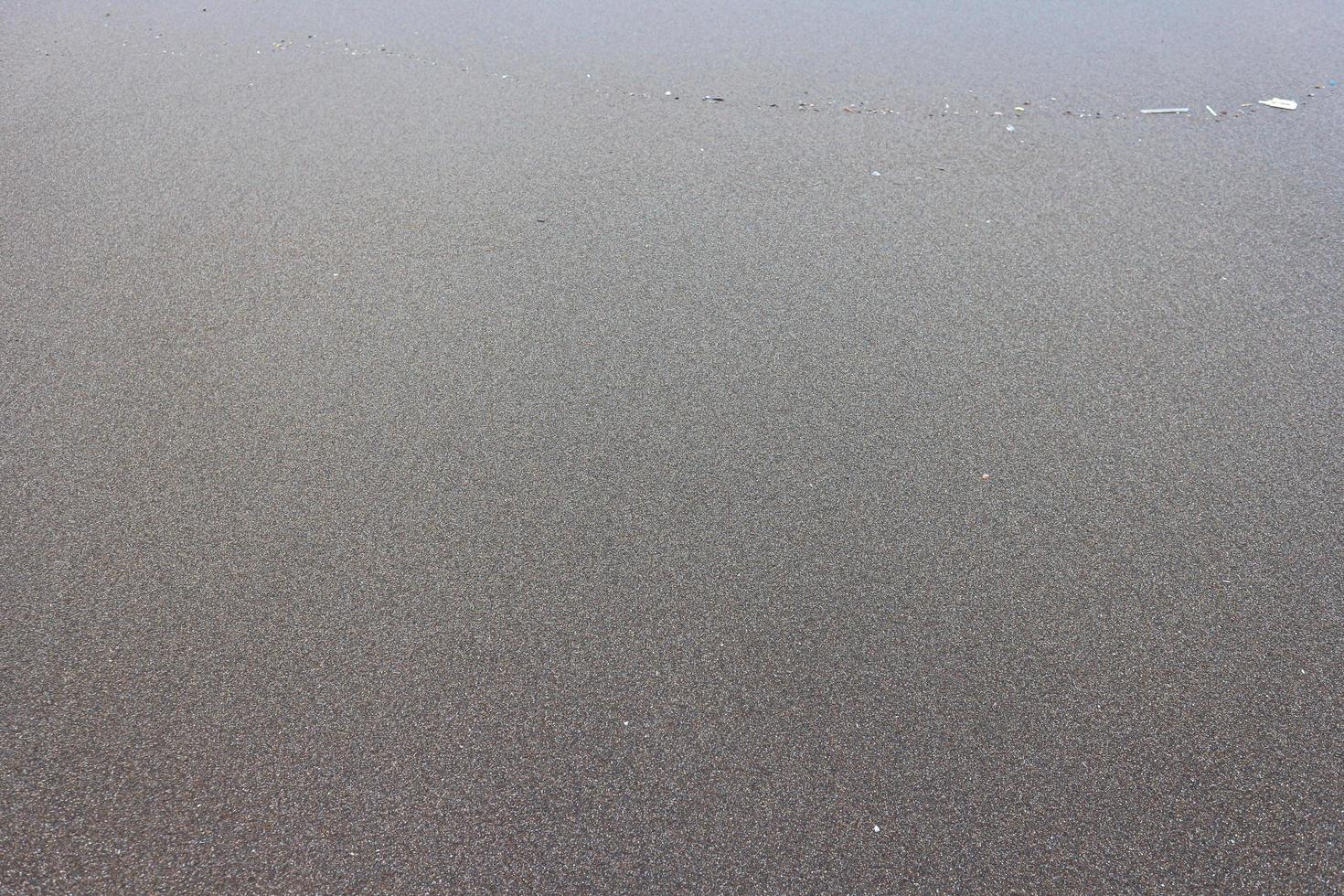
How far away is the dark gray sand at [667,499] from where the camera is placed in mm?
1034

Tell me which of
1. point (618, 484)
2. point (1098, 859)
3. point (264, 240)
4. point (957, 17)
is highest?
point (957, 17)

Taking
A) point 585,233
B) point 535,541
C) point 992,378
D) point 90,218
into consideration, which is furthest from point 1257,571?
point 90,218

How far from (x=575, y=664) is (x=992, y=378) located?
0.99 m

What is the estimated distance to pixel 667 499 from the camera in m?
1.42

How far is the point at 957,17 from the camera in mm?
3424

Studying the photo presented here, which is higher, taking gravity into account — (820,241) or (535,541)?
(820,241)

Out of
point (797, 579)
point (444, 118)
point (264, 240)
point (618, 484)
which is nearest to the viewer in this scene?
point (797, 579)

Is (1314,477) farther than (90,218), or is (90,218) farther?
(90,218)

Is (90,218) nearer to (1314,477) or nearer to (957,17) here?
(1314,477)

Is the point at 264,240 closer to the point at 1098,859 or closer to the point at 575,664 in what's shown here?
the point at 575,664

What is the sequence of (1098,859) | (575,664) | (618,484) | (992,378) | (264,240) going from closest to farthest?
(1098,859)
(575,664)
(618,484)
(992,378)
(264,240)

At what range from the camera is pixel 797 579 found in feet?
4.26

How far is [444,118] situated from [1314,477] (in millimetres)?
2340

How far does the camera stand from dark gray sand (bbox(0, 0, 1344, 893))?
3.39ft
